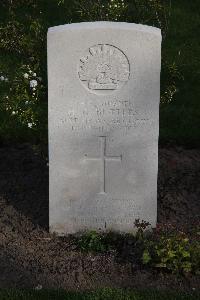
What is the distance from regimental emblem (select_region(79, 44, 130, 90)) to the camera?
5.16 m

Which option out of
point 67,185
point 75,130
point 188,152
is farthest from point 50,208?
point 188,152

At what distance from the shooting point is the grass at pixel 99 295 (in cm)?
471

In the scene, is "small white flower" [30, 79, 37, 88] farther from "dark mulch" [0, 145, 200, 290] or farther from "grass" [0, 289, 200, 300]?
"grass" [0, 289, 200, 300]

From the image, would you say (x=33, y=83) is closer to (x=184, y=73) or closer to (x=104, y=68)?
(x=104, y=68)

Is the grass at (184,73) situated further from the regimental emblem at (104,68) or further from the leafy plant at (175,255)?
the leafy plant at (175,255)

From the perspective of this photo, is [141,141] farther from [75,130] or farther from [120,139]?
[75,130]

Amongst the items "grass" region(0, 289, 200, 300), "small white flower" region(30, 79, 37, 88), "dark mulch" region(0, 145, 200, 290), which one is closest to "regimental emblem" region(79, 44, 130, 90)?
"small white flower" region(30, 79, 37, 88)

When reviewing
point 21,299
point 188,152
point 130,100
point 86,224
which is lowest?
point 21,299

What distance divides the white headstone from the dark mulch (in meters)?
0.30

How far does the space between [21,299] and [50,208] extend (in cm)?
100

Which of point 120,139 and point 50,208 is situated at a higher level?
point 120,139

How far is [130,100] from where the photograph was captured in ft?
17.3

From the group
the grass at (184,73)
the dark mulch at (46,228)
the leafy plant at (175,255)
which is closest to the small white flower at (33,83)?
the dark mulch at (46,228)

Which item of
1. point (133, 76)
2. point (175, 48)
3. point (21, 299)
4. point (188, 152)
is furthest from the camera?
point (175, 48)
